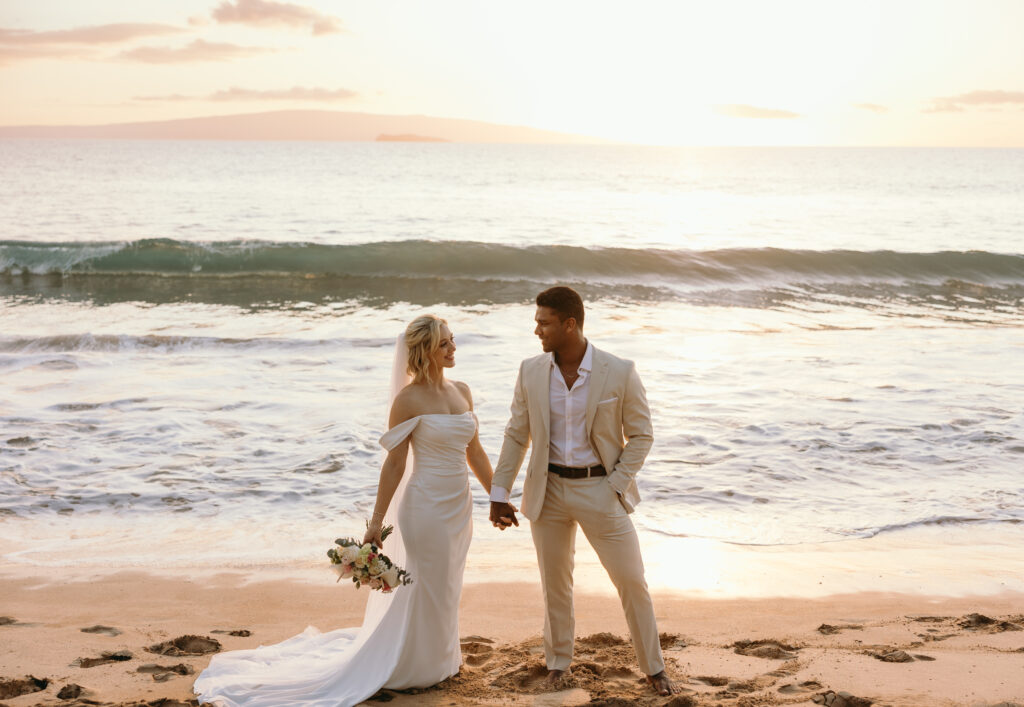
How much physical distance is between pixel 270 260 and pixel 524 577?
1924 cm

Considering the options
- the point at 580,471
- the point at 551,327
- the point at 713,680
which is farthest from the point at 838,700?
the point at 551,327

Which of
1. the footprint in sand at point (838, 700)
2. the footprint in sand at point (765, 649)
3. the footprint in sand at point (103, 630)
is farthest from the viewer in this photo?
the footprint in sand at point (103, 630)

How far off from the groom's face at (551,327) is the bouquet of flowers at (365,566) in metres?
1.17

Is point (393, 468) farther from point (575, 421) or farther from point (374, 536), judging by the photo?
point (575, 421)

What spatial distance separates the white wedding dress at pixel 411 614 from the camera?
13.7 ft

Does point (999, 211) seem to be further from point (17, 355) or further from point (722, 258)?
point (17, 355)

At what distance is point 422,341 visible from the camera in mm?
4309

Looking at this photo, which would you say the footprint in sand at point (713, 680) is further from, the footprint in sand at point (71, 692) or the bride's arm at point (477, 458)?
the footprint in sand at point (71, 692)

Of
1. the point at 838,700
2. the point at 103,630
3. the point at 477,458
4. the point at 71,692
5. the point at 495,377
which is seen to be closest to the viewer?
the point at 838,700

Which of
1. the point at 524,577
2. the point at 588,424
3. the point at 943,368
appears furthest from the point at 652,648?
the point at 943,368

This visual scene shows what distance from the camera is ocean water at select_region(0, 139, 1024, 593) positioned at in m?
6.66

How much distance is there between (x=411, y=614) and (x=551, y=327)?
1.44m

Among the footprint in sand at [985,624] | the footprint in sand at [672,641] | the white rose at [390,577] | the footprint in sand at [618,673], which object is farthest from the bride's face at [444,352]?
the footprint in sand at [985,624]

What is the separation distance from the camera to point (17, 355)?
42.1 feet
